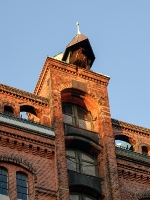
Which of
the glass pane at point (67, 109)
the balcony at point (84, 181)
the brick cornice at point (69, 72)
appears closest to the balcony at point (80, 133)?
the glass pane at point (67, 109)

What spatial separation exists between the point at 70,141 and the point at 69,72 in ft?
16.7

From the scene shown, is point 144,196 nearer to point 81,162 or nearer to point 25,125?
point 81,162

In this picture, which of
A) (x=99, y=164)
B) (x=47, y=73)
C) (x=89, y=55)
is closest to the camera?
(x=99, y=164)

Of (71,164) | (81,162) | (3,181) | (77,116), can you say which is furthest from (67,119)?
(3,181)

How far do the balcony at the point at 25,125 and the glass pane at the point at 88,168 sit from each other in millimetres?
2464

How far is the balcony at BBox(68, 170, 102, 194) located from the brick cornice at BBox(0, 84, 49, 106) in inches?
206

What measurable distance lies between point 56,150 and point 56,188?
7.86ft

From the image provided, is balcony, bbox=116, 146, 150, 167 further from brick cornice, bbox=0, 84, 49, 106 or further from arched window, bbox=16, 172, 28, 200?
arched window, bbox=16, 172, 28, 200

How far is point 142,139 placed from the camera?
42.2 metres

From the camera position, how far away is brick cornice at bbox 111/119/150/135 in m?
41.3

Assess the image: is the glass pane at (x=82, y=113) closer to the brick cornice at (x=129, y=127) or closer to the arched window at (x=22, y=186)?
the brick cornice at (x=129, y=127)

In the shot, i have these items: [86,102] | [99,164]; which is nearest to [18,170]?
[99,164]

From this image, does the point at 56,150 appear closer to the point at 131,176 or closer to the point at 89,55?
the point at 131,176

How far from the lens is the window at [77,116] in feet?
131
